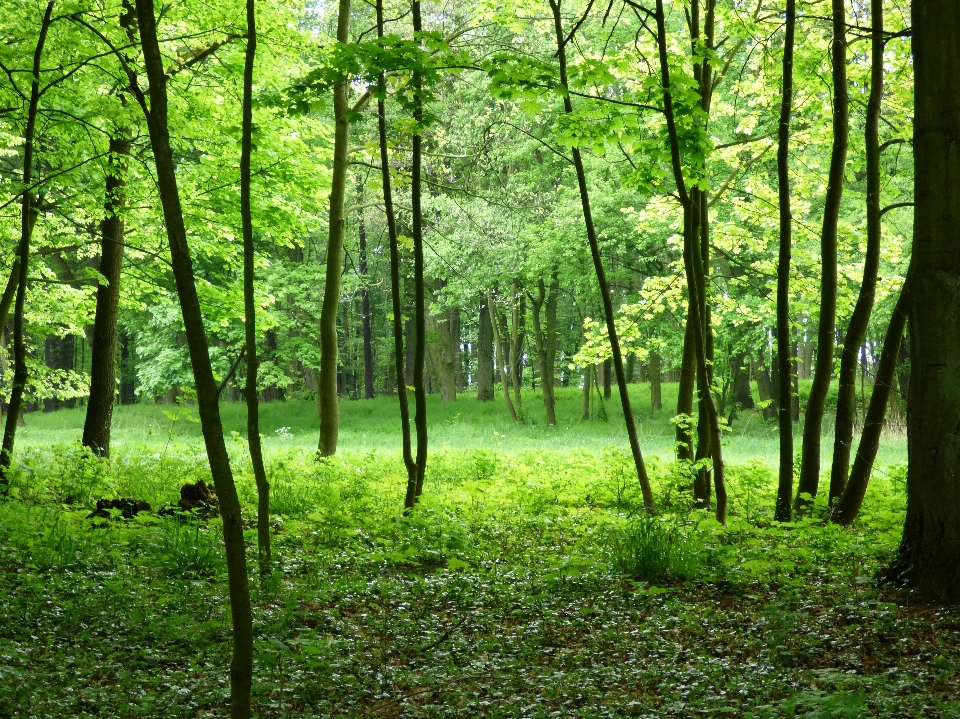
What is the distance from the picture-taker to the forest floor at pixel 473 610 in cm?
376

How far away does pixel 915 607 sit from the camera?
187 inches

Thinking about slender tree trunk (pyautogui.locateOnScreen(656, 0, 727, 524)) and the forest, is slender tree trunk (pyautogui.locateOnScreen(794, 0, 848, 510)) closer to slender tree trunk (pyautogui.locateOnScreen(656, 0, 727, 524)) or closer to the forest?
the forest

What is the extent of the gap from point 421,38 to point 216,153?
6.48 metres

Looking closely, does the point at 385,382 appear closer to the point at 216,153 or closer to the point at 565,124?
the point at 216,153

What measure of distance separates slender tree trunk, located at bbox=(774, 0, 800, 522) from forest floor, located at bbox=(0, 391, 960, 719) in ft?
1.72

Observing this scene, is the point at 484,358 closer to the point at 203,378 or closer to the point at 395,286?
the point at 395,286

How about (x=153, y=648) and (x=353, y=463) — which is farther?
(x=353, y=463)

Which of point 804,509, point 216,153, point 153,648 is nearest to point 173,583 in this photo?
point 153,648

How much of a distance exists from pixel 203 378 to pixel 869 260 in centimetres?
646

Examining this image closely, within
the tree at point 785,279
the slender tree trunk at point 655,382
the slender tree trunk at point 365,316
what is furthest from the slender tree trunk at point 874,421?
the slender tree trunk at point 365,316

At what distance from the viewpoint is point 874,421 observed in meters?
6.74

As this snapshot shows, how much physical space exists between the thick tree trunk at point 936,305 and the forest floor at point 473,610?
0.45m

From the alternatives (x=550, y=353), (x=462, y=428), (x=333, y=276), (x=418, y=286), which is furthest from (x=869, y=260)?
(x=550, y=353)

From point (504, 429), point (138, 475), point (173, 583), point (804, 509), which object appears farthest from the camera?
point (504, 429)
